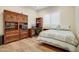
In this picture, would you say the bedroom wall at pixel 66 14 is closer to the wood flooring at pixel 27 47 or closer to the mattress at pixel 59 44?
the mattress at pixel 59 44

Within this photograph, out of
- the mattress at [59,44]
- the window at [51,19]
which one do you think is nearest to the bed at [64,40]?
the mattress at [59,44]

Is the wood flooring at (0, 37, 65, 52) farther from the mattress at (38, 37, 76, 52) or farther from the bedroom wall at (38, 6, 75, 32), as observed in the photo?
the bedroom wall at (38, 6, 75, 32)

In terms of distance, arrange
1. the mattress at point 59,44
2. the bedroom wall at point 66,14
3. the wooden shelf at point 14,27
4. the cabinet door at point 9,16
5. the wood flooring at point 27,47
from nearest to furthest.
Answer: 1. the bedroom wall at point 66,14
2. the mattress at point 59,44
3. the wood flooring at point 27,47
4. the wooden shelf at point 14,27
5. the cabinet door at point 9,16

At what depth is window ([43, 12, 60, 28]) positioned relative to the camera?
169 centimetres

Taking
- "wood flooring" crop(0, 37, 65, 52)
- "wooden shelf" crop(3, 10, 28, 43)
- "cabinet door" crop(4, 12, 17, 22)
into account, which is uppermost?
"cabinet door" crop(4, 12, 17, 22)

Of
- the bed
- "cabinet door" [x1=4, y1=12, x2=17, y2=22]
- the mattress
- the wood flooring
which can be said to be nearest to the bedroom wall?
the bed

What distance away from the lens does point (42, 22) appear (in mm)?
1765

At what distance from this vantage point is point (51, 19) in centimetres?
173

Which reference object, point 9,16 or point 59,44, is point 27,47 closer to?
point 59,44

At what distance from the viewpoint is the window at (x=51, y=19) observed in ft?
5.53

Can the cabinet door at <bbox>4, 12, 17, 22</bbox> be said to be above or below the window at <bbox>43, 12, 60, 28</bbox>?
→ above

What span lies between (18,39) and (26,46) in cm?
40

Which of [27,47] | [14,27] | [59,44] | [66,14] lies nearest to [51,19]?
[66,14]

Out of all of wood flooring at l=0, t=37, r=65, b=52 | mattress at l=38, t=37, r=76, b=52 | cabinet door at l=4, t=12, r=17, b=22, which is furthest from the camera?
cabinet door at l=4, t=12, r=17, b=22
